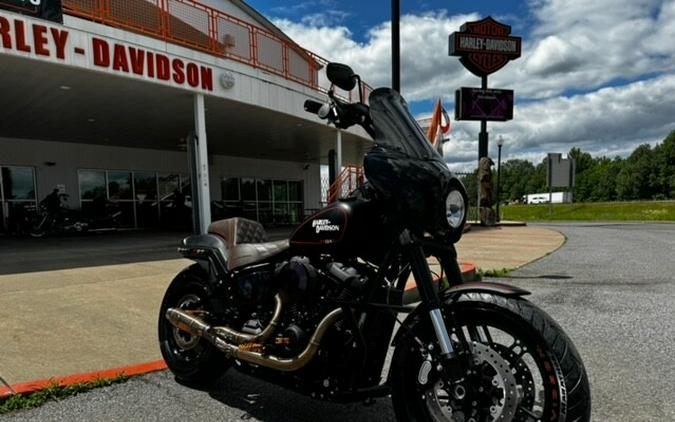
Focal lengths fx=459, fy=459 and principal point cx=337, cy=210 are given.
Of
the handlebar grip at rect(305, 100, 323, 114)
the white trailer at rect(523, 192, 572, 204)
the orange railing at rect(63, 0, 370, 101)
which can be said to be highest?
the orange railing at rect(63, 0, 370, 101)

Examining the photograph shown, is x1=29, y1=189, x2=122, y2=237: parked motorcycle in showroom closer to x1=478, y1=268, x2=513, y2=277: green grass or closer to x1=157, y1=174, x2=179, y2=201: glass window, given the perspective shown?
x1=157, y1=174, x2=179, y2=201: glass window

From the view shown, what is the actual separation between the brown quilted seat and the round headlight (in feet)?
3.14

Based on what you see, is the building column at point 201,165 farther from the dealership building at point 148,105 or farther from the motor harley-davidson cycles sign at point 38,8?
the motor harley-davidson cycles sign at point 38,8

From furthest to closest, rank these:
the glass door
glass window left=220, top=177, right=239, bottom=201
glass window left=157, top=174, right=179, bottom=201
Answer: glass window left=220, top=177, right=239, bottom=201, glass window left=157, top=174, right=179, bottom=201, the glass door

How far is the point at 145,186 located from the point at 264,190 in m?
6.51

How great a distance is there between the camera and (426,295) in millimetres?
2180

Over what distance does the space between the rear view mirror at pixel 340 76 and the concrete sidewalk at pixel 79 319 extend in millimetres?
2699

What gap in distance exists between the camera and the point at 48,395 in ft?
10.0

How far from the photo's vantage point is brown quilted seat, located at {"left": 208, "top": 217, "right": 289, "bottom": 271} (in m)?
2.79

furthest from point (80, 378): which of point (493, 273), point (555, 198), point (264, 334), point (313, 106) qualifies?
point (555, 198)

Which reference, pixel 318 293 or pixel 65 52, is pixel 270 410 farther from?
pixel 65 52

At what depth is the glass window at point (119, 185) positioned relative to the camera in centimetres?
1892

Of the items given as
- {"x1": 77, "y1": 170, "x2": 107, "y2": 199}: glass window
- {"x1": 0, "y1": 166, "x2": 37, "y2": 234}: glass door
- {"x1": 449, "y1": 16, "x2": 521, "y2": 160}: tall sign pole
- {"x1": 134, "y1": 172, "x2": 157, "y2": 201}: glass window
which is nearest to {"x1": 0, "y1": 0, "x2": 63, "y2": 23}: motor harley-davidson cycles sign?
{"x1": 0, "y1": 166, "x2": 37, "y2": 234}: glass door

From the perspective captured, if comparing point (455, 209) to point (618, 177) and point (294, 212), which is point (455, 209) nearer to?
point (294, 212)
